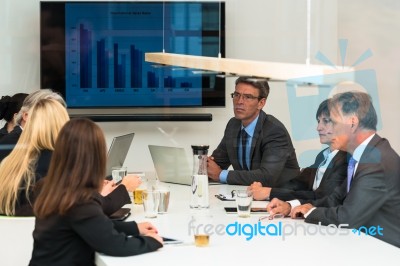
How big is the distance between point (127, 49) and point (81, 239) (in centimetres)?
291

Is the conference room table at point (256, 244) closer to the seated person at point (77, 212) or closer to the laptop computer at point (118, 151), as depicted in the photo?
the seated person at point (77, 212)

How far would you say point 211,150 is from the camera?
205 inches

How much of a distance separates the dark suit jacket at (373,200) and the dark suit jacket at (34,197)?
2.74 ft

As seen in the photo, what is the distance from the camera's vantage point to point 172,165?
4.34 meters

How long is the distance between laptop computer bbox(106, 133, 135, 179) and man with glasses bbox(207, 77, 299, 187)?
550 mm

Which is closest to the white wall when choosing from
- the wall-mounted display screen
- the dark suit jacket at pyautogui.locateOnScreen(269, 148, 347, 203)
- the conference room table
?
the wall-mounted display screen

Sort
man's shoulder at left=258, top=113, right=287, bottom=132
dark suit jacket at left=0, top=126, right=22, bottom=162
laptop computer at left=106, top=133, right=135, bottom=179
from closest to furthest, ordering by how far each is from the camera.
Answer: dark suit jacket at left=0, top=126, right=22, bottom=162, laptop computer at left=106, top=133, right=135, bottom=179, man's shoulder at left=258, top=113, right=287, bottom=132

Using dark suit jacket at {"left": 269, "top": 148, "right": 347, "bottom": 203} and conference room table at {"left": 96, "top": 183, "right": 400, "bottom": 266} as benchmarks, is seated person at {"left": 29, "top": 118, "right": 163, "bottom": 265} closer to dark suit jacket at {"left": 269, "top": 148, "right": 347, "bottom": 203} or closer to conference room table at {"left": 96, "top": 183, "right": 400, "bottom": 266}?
conference room table at {"left": 96, "top": 183, "right": 400, "bottom": 266}

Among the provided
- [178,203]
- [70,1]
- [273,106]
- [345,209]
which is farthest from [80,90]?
[345,209]

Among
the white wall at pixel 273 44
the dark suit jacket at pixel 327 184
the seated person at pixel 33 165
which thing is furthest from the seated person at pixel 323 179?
the seated person at pixel 33 165

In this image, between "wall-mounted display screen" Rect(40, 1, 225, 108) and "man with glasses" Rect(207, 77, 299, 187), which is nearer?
"man with glasses" Rect(207, 77, 299, 187)

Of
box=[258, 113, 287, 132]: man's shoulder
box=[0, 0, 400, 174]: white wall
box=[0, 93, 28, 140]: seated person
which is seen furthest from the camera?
box=[0, 0, 400, 174]: white wall

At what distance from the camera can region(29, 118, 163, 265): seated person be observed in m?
2.58

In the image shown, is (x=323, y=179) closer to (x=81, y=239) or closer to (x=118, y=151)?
(x=118, y=151)
